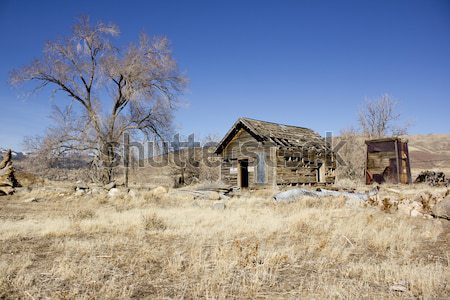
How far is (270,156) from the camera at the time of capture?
61.6ft

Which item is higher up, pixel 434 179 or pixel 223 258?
pixel 434 179

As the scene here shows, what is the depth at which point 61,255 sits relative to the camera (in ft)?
17.9

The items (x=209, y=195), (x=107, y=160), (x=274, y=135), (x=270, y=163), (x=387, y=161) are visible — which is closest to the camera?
(x=209, y=195)

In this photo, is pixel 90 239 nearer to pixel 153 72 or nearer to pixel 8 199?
pixel 8 199

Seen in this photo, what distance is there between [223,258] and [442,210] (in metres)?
7.13

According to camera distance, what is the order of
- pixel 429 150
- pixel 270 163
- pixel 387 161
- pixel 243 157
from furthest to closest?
pixel 429 150
pixel 387 161
pixel 243 157
pixel 270 163

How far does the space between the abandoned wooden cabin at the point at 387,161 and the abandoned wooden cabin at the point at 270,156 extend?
281 cm

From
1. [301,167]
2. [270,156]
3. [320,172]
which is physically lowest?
[320,172]

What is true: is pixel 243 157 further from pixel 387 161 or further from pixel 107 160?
pixel 387 161

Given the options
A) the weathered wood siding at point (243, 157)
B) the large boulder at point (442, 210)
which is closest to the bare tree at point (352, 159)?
the weathered wood siding at point (243, 157)

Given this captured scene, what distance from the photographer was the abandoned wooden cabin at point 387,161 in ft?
72.1

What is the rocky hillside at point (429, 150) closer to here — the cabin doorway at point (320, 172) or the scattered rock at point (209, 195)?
the cabin doorway at point (320, 172)

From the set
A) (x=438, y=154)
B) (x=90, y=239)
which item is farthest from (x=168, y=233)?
(x=438, y=154)

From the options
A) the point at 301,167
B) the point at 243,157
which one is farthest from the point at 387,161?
the point at 243,157
